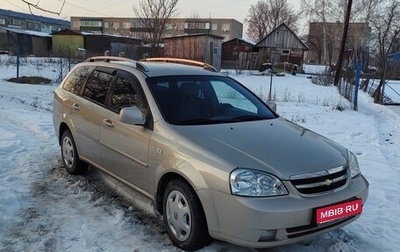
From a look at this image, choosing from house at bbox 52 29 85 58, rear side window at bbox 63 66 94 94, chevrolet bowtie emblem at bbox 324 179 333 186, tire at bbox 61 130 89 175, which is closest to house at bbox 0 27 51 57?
house at bbox 52 29 85 58

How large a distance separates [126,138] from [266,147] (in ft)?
4.89

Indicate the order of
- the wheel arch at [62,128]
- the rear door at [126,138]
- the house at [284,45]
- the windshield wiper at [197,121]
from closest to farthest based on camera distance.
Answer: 1. the windshield wiper at [197,121]
2. the rear door at [126,138]
3. the wheel arch at [62,128]
4. the house at [284,45]

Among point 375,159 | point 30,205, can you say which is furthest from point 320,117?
point 30,205

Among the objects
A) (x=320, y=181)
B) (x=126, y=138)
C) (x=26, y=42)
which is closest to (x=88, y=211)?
(x=126, y=138)

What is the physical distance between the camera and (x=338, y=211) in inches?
125

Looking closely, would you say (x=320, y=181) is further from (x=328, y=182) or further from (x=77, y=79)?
(x=77, y=79)

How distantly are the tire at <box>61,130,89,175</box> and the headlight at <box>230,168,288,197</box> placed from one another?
2.94m

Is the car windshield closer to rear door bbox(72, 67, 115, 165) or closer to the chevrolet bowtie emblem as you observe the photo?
→ rear door bbox(72, 67, 115, 165)

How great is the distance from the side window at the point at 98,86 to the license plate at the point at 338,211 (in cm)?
272

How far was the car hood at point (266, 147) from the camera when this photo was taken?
3.12m

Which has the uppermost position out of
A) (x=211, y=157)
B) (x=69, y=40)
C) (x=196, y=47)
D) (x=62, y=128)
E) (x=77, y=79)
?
(x=69, y=40)

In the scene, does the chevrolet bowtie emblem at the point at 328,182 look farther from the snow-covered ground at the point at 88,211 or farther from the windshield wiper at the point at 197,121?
the windshield wiper at the point at 197,121

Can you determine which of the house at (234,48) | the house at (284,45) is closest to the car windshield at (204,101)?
the house at (284,45)

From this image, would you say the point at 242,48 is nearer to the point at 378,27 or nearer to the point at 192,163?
the point at 378,27
